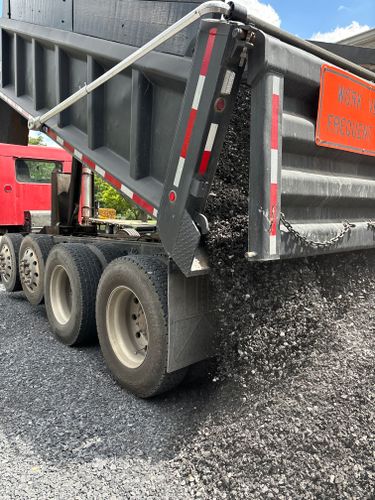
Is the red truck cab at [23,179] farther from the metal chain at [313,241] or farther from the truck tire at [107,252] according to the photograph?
the metal chain at [313,241]

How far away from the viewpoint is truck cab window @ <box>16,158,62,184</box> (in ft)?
27.9

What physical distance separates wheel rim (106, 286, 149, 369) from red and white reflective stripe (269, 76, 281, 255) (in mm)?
1287

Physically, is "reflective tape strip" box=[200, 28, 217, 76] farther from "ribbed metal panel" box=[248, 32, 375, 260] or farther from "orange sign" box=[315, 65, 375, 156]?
"orange sign" box=[315, 65, 375, 156]

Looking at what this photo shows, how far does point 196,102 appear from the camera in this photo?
2.49 m

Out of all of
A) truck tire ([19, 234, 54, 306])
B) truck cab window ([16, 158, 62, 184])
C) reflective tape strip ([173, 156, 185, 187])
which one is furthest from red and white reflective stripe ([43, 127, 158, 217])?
truck cab window ([16, 158, 62, 184])

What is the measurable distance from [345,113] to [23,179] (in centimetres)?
708

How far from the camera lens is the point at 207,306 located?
3.04m

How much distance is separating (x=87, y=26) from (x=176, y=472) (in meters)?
3.37

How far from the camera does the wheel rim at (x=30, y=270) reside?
5.19 meters

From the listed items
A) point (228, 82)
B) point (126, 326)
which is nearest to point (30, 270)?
point (126, 326)

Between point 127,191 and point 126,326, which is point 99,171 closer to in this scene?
point 127,191

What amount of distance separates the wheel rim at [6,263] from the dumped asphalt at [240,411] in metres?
3.06

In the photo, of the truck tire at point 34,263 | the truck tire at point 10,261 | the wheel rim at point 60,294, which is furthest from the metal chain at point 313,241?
the truck tire at point 10,261

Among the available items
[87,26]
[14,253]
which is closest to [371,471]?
[87,26]
